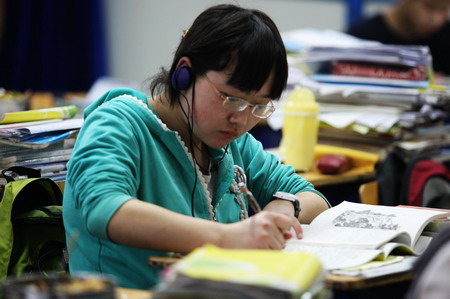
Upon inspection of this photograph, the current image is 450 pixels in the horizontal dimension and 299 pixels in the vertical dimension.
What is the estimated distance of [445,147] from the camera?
3.29 m

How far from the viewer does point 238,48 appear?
150 cm

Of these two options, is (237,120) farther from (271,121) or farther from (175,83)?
(271,121)

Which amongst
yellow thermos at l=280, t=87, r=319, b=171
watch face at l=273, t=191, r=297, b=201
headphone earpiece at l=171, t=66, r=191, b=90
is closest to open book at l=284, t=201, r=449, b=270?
watch face at l=273, t=191, r=297, b=201

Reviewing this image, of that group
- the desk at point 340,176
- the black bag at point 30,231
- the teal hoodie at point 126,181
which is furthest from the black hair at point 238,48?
the desk at point 340,176

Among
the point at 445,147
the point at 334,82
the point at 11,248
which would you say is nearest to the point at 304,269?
the point at 11,248

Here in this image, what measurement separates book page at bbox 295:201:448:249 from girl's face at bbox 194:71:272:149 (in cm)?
27

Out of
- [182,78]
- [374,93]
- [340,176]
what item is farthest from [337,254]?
[374,93]

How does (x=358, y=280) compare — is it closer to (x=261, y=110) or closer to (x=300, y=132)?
(x=261, y=110)

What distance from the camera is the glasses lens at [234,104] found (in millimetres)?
1515

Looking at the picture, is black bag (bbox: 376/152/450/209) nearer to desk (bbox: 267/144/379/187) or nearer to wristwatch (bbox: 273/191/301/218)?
desk (bbox: 267/144/379/187)

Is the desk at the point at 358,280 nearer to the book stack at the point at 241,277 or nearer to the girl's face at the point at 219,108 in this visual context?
the book stack at the point at 241,277

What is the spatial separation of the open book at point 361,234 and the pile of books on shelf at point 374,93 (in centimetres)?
128

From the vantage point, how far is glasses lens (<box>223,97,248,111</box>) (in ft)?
4.97

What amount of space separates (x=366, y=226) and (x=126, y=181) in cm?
50
